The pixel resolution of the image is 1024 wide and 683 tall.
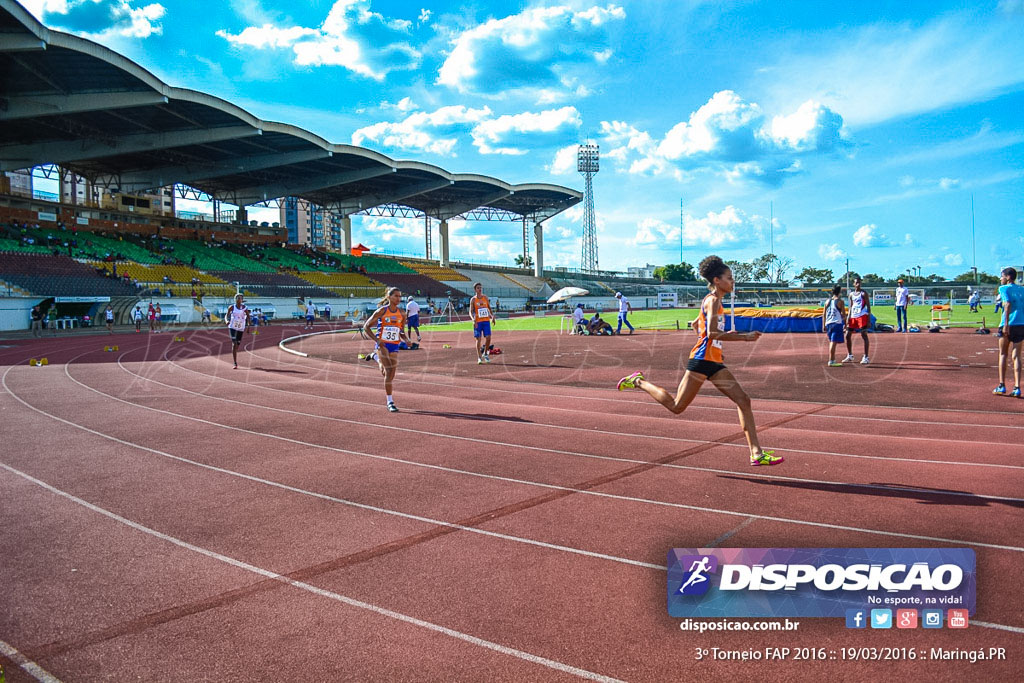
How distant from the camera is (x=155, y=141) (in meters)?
47.3

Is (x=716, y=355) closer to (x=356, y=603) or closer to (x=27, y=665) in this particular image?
Result: (x=356, y=603)

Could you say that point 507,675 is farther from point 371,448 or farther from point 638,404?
point 638,404

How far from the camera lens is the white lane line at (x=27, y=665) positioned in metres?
2.90

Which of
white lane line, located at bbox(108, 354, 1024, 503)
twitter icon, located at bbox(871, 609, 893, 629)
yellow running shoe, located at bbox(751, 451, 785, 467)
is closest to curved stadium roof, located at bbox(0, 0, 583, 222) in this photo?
white lane line, located at bbox(108, 354, 1024, 503)

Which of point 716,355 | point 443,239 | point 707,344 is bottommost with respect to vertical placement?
point 716,355

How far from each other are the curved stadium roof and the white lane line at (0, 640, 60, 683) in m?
36.2

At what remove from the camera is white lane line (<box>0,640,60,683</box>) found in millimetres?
2900

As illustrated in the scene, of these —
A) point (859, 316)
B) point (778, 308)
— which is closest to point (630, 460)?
point (859, 316)

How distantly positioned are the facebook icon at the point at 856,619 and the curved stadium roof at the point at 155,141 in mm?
38762

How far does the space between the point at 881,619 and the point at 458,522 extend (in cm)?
295

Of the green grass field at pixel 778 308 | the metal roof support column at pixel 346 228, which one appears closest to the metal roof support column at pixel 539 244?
the metal roof support column at pixel 346 228

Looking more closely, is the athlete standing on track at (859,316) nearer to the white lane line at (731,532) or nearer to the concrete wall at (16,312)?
the white lane line at (731,532)

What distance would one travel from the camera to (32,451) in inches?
305

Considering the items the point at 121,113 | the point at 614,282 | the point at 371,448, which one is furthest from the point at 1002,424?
the point at 614,282
